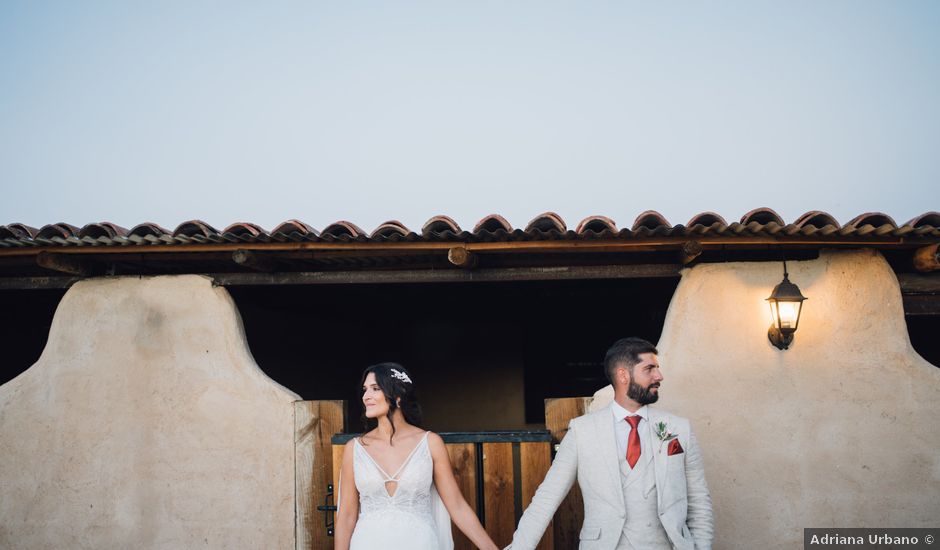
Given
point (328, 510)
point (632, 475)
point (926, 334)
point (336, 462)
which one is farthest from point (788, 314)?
point (926, 334)

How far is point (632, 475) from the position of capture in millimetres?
2764

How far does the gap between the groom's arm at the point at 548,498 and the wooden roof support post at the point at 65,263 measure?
3946mm

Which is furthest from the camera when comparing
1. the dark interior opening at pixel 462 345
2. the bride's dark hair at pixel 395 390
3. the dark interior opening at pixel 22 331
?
the dark interior opening at pixel 462 345

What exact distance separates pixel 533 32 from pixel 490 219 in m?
9.16

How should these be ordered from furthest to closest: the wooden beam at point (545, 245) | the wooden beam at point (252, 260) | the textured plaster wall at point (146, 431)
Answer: the textured plaster wall at point (146, 431) → the wooden beam at point (252, 260) → the wooden beam at point (545, 245)

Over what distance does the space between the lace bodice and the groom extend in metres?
0.59

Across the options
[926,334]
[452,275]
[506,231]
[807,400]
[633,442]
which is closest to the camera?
[633,442]

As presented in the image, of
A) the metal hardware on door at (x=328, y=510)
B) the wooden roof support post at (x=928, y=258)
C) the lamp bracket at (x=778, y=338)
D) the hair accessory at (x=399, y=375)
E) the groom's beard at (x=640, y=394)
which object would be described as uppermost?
the wooden roof support post at (x=928, y=258)

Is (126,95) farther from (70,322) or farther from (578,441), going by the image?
(578,441)

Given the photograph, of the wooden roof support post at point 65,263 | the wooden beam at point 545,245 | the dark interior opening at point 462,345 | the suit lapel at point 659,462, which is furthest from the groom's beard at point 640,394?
the wooden roof support post at point 65,263

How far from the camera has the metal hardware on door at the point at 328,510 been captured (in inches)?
161

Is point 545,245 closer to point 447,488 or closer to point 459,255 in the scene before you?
point 459,255

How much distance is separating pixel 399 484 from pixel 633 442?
130 cm

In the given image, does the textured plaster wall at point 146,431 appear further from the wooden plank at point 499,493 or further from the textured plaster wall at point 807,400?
the textured plaster wall at point 807,400
